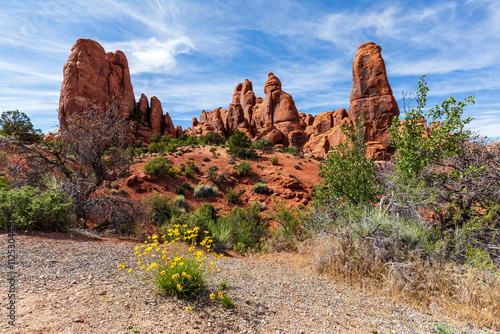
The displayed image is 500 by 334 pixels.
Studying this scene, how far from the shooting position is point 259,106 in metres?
50.8

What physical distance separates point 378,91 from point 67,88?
4038 centimetres

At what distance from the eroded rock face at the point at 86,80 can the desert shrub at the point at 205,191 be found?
1904cm

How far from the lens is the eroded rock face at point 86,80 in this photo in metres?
33.1

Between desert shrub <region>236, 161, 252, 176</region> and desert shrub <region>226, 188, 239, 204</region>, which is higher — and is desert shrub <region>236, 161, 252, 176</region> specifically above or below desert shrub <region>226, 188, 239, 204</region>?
above

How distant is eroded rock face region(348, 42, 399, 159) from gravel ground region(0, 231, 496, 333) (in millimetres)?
29753

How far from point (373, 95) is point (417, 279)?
106 ft

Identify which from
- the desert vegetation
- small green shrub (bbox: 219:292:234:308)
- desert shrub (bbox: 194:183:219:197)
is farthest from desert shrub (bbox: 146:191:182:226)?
small green shrub (bbox: 219:292:234:308)

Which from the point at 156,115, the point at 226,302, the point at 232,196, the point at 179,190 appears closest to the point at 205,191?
the point at 179,190

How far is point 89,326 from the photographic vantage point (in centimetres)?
264

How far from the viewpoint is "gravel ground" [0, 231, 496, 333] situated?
2.79 meters

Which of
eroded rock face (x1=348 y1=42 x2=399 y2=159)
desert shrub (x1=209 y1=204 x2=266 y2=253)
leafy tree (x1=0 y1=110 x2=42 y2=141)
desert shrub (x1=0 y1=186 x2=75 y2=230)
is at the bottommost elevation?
desert shrub (x1=209 y1=204 x2=266 y2=253)

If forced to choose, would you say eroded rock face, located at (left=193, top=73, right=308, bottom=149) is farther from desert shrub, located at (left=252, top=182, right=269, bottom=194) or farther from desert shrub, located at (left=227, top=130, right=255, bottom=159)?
desert shrub, located at (left=252, top=182, right=269, bottom=194)

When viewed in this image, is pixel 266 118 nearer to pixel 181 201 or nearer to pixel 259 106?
pixel 259 106

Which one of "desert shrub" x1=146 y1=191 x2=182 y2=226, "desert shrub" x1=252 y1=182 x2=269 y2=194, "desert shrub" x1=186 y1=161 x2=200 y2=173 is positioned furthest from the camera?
"desert shrub" x1=186 y1=161 x2=200 y2=173
